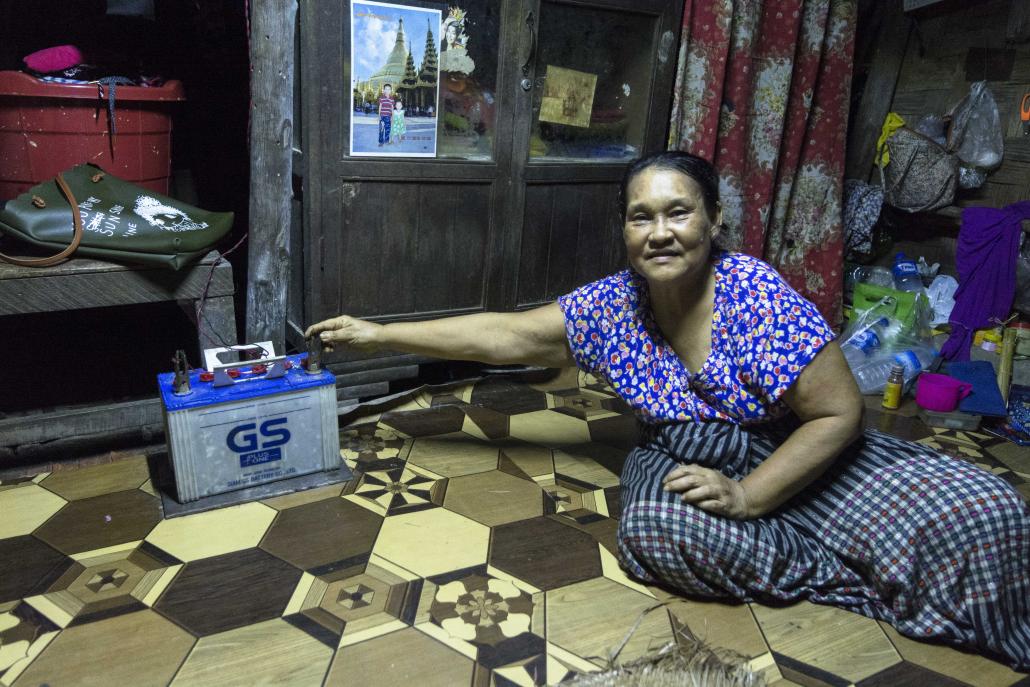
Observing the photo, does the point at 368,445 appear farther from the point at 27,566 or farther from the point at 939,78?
the point at 939,78

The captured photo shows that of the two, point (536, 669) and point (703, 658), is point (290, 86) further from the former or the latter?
point (703, 658)

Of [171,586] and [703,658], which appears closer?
[703,658]

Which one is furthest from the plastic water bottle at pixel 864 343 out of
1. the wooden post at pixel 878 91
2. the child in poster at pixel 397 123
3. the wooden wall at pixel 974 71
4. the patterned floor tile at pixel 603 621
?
the child in poster at pixel 397 123

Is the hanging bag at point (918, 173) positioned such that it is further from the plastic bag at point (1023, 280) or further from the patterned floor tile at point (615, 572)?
the patterned floor tile at point (615, 572)

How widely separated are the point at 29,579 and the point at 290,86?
57.0 inches

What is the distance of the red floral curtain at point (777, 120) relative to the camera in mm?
2939

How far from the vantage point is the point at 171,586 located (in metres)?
1.65

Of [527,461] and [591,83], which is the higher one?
[591,83]

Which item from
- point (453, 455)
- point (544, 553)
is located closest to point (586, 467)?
point (453, 455)

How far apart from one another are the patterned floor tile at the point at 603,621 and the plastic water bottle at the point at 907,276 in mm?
2587

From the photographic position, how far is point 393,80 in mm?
2383

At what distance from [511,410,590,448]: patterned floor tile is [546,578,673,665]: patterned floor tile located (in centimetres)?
79

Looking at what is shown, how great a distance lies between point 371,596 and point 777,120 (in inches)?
102

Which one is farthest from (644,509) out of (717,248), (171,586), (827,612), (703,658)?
(171,586)
